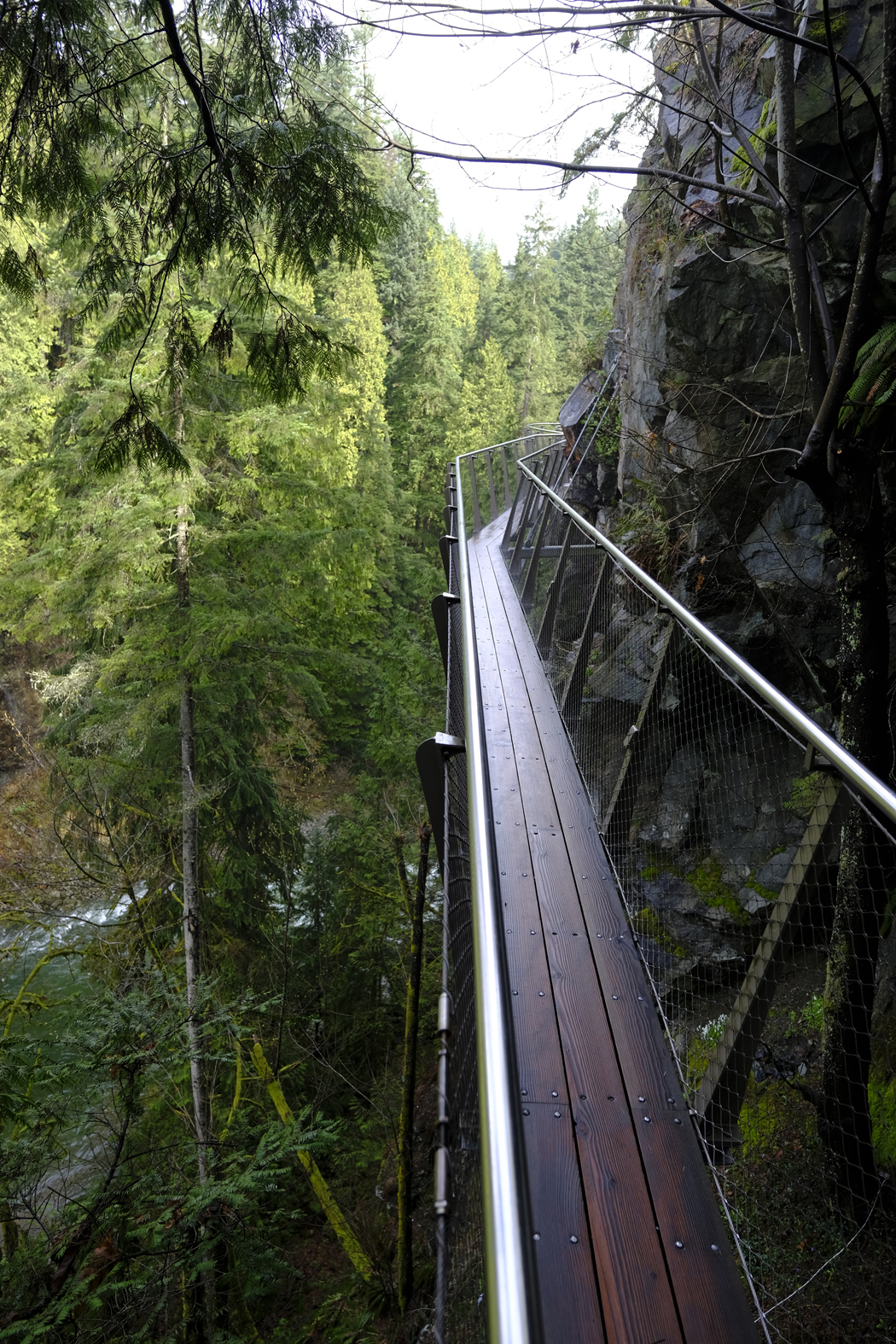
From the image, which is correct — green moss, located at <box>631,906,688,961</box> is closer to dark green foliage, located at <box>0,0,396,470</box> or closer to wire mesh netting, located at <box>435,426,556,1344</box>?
wire mesh netting, located at <box>435,426,556,1344</box>

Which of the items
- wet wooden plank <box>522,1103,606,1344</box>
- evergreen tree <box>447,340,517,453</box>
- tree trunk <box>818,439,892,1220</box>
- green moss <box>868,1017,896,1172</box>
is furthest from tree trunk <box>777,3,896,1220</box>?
evergreen tree <box>447,340,517,453</box>

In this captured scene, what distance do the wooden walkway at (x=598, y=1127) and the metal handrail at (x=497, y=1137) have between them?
838 millimetres

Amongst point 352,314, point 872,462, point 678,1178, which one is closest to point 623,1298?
point 678,1178

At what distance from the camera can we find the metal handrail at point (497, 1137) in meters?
0.71

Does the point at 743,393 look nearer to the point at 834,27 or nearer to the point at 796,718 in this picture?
the point at 834,27

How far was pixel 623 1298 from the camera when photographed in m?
1.63

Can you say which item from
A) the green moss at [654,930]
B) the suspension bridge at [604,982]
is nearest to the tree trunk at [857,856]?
the suspension bridge at [604,982]

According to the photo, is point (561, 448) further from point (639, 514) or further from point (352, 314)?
point (352, 314)

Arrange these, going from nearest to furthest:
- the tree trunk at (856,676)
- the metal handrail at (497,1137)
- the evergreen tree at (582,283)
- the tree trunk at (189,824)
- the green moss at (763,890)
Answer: the metal handrail at (497,1137), the tree trunk at (856,676), the green moss at (763,890), the tree trunk at (189,824), the evergreen tree at (582,283)

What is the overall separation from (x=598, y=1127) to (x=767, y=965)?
35.7 inches

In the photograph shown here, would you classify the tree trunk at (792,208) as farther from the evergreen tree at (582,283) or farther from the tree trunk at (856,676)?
the evergreen tree at (582,283)

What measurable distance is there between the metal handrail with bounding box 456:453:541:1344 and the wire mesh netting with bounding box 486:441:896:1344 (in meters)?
1.16

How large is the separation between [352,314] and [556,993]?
2294 cm

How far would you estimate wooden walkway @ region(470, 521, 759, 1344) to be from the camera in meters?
1.63
